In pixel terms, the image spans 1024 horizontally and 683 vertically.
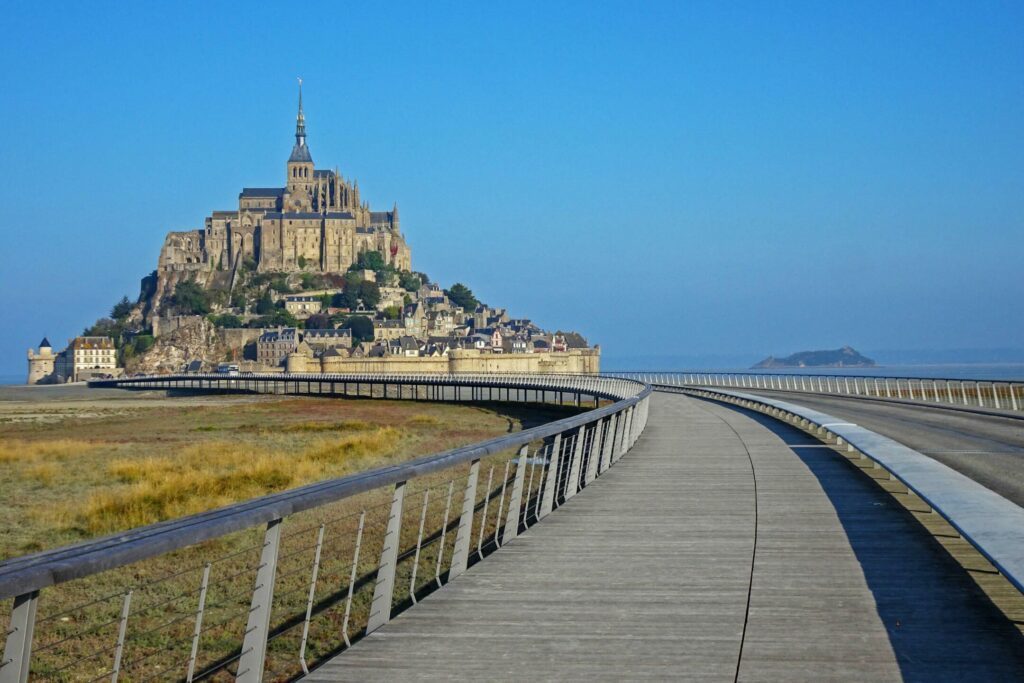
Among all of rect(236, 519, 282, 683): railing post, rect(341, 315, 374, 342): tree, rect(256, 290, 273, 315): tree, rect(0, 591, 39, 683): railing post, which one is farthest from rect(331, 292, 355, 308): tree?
rect(0, 591, 39, 683): railing post

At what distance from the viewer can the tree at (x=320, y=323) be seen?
18700 centimetres

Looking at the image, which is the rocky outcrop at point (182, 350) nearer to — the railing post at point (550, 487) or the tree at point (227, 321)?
the tree at point (227, 321)

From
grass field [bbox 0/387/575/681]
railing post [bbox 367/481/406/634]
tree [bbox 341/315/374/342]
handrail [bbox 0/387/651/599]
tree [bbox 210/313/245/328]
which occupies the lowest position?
grass field [bbox 0/387/575/681]

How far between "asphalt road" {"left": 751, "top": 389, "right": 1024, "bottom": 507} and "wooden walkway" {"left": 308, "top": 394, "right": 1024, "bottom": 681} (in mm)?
3903

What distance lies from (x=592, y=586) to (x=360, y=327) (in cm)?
17907

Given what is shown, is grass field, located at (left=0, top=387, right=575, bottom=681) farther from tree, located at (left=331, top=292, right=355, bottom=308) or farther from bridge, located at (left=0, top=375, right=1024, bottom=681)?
tree, located at (left=331, top=292, right=355, bottom=308)

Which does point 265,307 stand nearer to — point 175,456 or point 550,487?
point 175,456

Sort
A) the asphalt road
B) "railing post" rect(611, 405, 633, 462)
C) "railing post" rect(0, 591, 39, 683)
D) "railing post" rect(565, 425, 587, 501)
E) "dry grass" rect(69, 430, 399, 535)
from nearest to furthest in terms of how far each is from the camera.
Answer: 1. "railing post" rect(0, 591, 39, 683)
2. "railing post" rect(565, 425, 587, 501)
3. the asphalt road
4. "railing post" rect(611, 405, 633, 462)
5. "dry grass" rect(69, 430, 399, 535)

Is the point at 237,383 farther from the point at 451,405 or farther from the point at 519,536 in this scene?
the point at 519,536

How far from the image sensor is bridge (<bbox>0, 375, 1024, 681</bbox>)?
5.88 m

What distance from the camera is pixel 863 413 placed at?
34938 millimetres

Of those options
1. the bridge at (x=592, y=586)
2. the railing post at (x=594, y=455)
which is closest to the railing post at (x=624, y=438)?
the railing post at (x=594, y=455)

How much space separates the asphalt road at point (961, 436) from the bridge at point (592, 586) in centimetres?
162

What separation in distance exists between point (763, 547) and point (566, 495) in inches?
158
